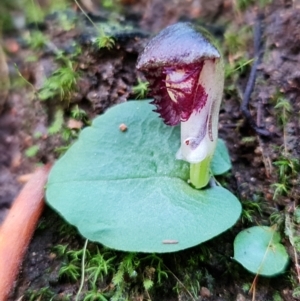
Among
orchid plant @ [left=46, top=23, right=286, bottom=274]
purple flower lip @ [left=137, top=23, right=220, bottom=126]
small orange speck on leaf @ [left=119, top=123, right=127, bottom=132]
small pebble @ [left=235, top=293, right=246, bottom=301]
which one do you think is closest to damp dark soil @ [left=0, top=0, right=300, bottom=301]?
small pebble @ [left=235, top=293, right=246, bottom=301]

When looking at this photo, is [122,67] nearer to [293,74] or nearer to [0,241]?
[293,74]

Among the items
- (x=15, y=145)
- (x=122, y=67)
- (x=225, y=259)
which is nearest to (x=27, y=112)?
(x=15, y=145)

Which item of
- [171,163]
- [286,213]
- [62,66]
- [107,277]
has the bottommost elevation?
[107,277]

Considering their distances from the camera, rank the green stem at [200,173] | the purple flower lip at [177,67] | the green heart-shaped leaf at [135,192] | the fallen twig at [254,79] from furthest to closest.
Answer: the fallen twig at [254,79] < the green stem at [200,173] < the green heart-shaped leaf at [135,192] < the purple flower lip at [177,67]

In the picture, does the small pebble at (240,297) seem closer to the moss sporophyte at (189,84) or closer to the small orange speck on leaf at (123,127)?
the moss sporophyte at (189,84)

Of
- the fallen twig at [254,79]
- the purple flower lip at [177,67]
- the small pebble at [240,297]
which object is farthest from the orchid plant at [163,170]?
the fallen twig at [254,79]

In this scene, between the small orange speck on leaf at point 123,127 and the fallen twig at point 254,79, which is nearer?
the small orange speck on leaf at point 123,127
